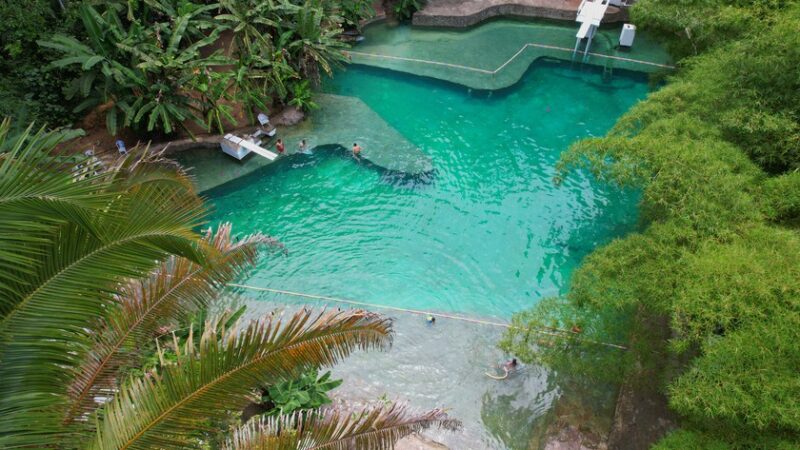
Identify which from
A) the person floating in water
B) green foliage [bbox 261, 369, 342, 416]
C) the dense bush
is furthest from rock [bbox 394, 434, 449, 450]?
the dense bush

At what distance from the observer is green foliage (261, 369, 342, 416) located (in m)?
6.79

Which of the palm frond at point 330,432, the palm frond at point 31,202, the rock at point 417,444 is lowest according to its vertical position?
the rock at point 417,444

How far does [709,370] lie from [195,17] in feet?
38.1

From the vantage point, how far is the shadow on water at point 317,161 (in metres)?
11.2

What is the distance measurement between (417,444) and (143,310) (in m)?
4.33

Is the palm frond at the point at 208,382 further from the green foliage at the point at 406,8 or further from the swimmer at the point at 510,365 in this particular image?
the green foliage at the point at 406,8

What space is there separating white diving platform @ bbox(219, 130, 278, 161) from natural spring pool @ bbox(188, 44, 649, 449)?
31 cm

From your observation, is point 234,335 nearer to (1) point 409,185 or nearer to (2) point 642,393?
(2) point 642,393

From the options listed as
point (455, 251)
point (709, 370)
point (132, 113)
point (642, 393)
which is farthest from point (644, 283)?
point (132, 113)

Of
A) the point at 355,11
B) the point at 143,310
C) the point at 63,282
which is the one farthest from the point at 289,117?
the point at 63,282

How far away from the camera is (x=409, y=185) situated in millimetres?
11250

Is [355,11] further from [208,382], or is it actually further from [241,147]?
[208,382]

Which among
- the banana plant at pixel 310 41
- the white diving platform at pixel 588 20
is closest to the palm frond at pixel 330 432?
the banana plant at pixel 310 41

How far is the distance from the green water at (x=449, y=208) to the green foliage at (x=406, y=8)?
331 centimetres
